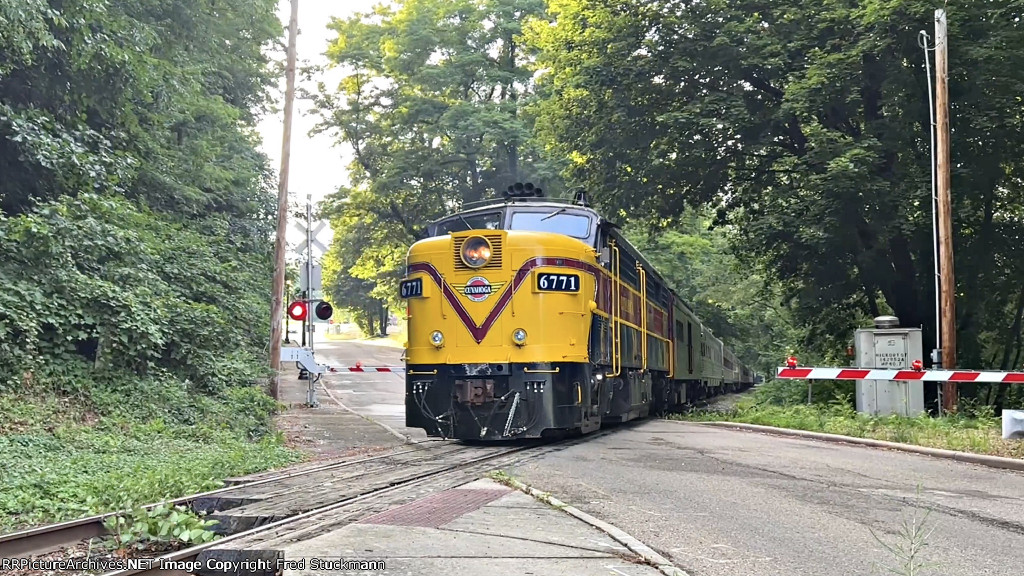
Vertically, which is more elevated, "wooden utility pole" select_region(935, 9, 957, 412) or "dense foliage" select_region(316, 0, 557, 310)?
"dense foliage" select_region(316, 0, 557, 310)

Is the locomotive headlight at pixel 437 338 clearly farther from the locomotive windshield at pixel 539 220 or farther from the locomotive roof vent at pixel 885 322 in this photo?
the locomotive roof vent at pixel 885 322

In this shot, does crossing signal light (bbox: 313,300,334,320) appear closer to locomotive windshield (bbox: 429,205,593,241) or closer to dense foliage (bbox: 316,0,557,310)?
locomotive windshield (bbox: 429,205,593,241)

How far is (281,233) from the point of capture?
1877 cm

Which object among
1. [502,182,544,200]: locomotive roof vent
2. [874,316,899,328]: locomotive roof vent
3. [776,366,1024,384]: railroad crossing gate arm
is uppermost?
[502,182,544,200]: locomotive roof vent

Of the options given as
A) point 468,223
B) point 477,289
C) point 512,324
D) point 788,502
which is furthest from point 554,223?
point 788,502

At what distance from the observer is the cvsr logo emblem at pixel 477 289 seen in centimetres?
1179

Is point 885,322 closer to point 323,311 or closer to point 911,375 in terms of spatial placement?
point 911,375

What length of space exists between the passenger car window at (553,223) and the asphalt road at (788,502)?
321cm

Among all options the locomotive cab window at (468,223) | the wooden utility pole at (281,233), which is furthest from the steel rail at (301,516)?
the wooden utility pole at (281,233)

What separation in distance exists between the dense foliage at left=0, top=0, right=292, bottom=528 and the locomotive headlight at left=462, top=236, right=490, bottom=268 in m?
3.61

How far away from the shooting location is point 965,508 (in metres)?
7.41

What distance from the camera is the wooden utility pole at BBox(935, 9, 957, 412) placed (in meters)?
15.0

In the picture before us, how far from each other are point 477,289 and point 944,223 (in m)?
9.03

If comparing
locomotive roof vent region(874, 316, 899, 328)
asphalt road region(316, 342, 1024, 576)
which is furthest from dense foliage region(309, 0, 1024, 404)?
asphalt road region(316, 342, 1024, 576)
